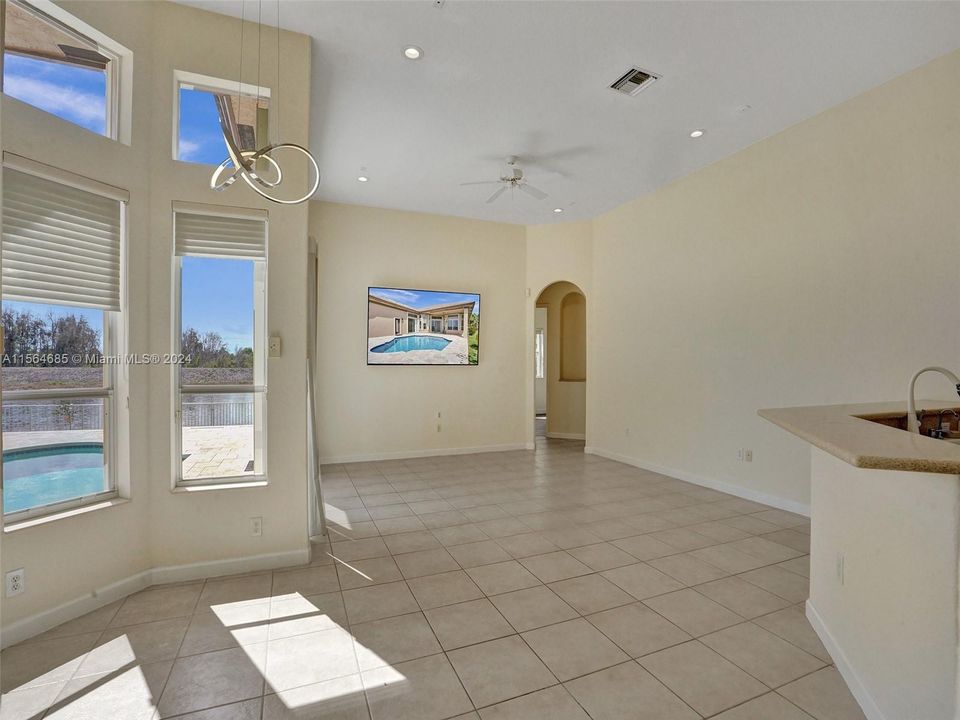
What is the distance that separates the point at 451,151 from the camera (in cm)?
471

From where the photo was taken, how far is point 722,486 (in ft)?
16.1

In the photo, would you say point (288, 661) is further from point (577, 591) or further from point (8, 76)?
point (8, 76)

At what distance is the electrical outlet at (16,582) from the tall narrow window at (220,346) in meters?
0.80

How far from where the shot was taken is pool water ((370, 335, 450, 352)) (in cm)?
643

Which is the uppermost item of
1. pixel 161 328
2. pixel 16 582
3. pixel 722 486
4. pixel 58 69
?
pixel 58 69

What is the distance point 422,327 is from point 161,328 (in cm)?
389

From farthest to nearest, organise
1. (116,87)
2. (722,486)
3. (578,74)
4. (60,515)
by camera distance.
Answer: (722,486)
(578,74)
(116,87)
(60,515)

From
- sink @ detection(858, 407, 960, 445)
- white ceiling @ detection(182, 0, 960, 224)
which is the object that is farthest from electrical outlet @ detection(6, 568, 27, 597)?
sink @ detection(858, 407, 960, 445)

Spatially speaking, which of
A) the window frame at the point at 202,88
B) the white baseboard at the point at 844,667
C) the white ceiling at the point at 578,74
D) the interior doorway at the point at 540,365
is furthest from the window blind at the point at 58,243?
the interior doorway at the point at 540,365

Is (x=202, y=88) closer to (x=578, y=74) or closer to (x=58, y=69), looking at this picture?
(x=58, y=69)

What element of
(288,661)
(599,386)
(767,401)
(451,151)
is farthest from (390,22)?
(599,386)

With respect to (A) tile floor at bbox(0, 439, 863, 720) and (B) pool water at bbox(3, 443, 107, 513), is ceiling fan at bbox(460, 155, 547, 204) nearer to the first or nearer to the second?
(A) tile floor at bbox(0, 439, 863, 720)

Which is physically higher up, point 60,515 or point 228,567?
point 60,515

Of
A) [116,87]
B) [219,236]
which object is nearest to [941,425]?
[219,236]
